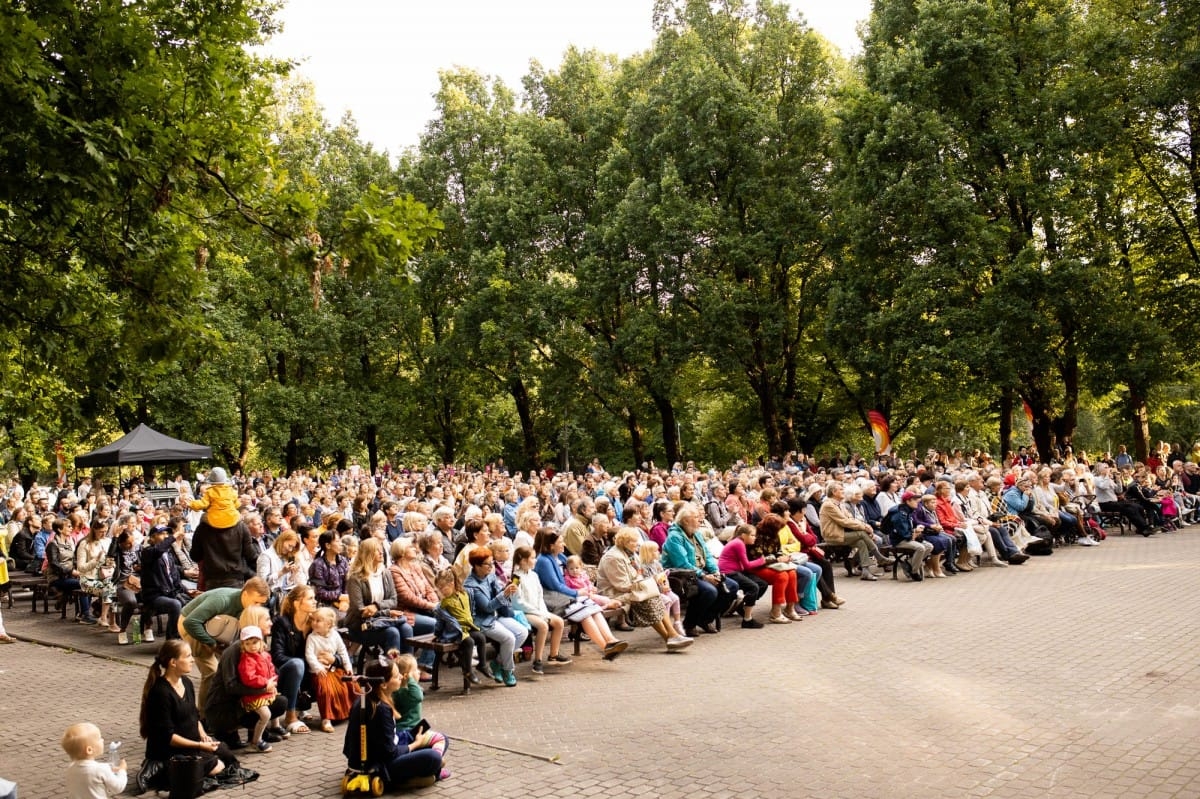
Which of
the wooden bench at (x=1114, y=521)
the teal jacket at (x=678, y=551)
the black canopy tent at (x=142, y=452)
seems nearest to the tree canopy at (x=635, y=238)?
the black canopy tent at (x=142, y=452)

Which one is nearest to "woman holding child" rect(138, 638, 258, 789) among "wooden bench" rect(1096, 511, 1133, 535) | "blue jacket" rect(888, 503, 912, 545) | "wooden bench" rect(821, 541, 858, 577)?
"wooden bench" rect(821, 541, 858, 577)

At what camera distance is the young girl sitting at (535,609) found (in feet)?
32.0

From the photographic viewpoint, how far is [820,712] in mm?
7625

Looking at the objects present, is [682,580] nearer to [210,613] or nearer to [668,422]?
[210,613]

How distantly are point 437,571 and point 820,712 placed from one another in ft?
14.3

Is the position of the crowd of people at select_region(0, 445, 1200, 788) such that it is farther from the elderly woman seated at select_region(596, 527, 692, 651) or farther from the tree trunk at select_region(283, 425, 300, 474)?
the tree trunk at select_region(283, 425, 300, 474)

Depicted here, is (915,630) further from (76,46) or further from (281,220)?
(76,46)

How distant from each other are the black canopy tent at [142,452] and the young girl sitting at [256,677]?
14.6m

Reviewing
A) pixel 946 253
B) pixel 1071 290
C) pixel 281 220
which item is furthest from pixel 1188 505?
pixel 281 220

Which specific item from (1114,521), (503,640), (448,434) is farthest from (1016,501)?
(448,434)

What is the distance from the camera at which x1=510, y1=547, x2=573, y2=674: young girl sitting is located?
9758 mm

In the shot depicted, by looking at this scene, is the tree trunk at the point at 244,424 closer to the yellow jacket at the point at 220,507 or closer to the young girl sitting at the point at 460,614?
the yellow jacket at the point at 220,507

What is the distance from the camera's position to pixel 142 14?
777cm

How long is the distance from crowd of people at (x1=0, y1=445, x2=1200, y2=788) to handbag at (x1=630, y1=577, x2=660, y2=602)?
→ 31 mm
